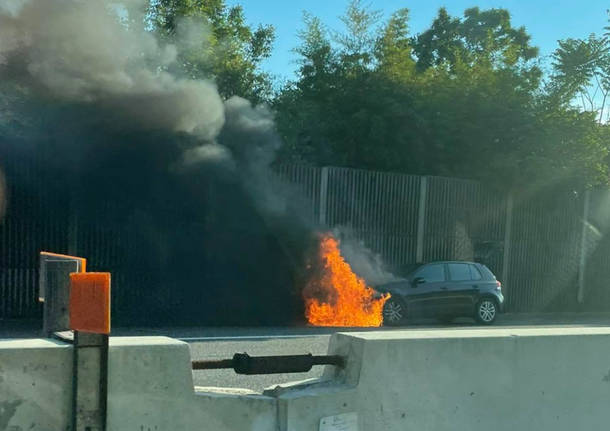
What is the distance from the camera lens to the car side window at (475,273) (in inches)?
634

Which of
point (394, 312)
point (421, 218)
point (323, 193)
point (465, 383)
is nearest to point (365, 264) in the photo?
point (394, 312)

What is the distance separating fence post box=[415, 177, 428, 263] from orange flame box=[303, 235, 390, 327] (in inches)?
202

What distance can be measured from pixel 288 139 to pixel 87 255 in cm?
667

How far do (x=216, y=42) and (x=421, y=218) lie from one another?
7.21m

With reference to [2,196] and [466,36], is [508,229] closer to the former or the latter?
[2,196]

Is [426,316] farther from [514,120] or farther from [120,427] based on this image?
[120,427]

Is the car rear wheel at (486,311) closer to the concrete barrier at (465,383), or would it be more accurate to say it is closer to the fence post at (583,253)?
the fence post at (583,253)

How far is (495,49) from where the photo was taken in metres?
26.1

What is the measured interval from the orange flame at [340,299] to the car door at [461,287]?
1.79 meters

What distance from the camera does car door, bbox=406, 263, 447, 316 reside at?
14.9 meters

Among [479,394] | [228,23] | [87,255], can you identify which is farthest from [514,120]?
[479,394]

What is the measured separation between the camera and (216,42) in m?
19.2

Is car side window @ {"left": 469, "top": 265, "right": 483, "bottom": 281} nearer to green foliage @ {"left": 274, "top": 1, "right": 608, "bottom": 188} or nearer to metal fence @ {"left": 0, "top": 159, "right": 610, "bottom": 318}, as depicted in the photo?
metal fence @ {"left": 0, "top": 159, "right": 610, "bottom": 318}

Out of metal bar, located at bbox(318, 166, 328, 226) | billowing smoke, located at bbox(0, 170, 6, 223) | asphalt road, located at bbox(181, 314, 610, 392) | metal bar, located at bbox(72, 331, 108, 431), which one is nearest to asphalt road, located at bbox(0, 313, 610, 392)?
asphalt road, located at bbox(181, 314, 610, 392)
